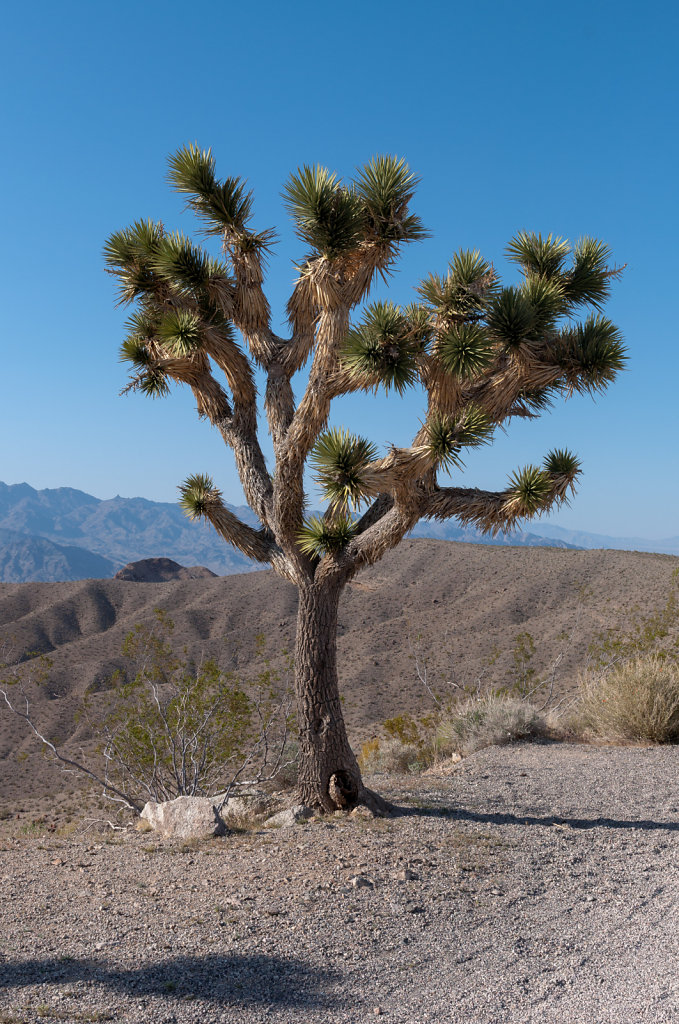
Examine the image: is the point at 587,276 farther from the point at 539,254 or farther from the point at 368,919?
the point at 368,919

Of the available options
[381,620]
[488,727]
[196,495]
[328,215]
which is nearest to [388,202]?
[328,215]

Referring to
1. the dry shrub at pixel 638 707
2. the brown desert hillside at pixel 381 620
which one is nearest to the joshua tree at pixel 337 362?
Result: the dry shrub at pixel 638 707

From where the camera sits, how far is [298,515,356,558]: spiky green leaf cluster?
652 centimetres

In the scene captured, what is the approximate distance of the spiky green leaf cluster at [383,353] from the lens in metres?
5.62

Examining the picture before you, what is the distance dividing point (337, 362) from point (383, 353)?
581mm

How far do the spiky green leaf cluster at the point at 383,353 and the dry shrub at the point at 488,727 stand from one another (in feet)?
19.8

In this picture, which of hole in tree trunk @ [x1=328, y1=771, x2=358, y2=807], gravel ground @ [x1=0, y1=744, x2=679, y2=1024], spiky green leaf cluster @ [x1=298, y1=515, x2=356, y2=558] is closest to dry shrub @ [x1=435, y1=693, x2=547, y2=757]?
gravel ground @ [x1=0, y1=744, x2=679, y2=1024]

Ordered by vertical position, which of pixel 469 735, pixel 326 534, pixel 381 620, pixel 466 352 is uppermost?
pixel 466 352

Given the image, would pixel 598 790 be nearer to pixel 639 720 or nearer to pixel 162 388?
pixel 639 720

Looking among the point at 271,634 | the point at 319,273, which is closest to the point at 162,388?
the point at 319,273

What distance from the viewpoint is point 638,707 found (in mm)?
9688

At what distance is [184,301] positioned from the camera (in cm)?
681

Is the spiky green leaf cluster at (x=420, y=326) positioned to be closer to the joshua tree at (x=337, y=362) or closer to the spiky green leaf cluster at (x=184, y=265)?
the joshua tree at (x=337, y=362)

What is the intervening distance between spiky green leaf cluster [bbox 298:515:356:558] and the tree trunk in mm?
403
